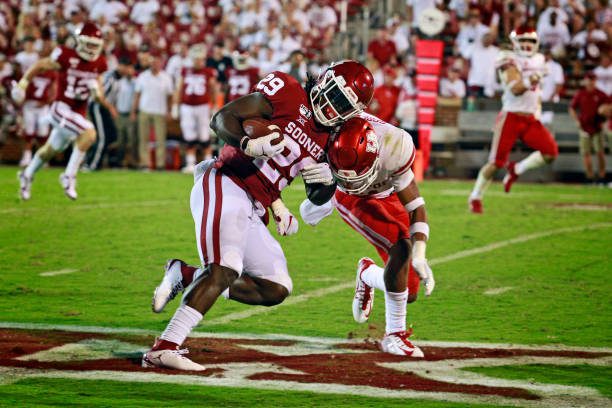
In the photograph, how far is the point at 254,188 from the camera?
5.06 m

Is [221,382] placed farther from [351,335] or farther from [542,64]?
[542,64]

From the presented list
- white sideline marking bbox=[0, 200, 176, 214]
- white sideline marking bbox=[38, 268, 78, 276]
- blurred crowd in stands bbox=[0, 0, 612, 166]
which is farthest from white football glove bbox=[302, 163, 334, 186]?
blurred crowd in stands bbox=[0, 0, 612, 166]

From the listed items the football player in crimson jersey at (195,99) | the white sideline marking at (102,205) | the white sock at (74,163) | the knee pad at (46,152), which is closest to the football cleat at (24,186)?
the knee pad at (46,152)

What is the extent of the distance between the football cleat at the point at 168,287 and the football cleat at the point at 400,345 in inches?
40.5

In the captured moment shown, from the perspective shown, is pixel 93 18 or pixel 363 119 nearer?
pixel 363 119

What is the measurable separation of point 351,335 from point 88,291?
206 cm

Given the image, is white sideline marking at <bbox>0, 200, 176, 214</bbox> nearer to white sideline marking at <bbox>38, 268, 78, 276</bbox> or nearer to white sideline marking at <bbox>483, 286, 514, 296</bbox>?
white sideline marking at <bbox>38, 268, 78, 276</bbox>

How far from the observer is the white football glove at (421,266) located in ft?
17.3

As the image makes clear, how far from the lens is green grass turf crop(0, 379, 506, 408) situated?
13.6 feet

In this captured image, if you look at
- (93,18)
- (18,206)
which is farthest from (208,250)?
(93,18)

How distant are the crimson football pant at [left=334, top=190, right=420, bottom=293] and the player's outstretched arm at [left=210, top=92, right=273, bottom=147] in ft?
3.35

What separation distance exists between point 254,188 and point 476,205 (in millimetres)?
7010

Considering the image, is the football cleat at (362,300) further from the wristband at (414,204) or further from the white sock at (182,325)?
the white sock at (182,325)

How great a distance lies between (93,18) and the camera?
21.3m
